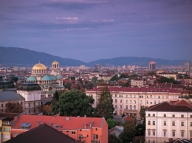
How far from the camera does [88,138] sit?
21.7 metres

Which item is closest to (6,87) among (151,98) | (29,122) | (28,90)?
(28,90)

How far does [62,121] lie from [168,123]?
8564 millimetres

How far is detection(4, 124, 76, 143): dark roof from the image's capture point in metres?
17.9

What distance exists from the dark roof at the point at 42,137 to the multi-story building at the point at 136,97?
2152 cm

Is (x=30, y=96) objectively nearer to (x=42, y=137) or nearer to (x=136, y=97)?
(x=136, y=97)

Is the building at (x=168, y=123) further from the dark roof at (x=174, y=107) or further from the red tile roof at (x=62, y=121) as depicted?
the red tile roof at (x=62, y=121)

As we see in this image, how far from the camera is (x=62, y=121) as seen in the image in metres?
22.8

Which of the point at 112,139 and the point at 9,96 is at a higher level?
the point at 9,96

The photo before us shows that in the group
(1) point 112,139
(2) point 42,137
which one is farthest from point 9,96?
(2) point 42,137

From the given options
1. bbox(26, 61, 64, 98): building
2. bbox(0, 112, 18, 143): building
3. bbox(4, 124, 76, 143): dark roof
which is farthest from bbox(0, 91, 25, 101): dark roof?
A: bbox(4, 124, 76, 143): dark roof

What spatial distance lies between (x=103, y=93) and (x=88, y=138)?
14684 millimetres

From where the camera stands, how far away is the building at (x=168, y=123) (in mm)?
26359

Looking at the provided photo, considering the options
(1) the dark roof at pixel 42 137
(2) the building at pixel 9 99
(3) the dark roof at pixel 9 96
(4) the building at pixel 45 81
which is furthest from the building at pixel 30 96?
(1) the dark roof at pixel 42 137

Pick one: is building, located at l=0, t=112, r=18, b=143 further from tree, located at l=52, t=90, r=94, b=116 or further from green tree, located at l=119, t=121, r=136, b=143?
green tree, located at l=119, t=121, r=136, b=143
